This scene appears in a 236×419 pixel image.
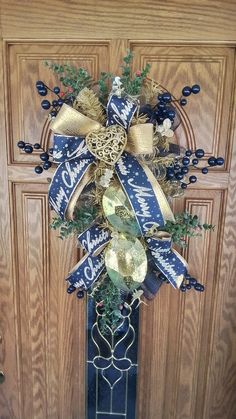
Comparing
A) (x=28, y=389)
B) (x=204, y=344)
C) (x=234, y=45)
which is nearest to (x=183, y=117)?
(x=234, y=45)

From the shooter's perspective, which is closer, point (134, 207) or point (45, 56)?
point (134, 207)

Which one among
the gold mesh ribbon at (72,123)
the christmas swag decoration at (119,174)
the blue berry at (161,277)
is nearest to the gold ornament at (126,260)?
the christmas swag decoration at (119,174)

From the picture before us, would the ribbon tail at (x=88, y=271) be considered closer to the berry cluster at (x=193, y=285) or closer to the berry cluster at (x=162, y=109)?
the berry cluster at (x=193, y=285)

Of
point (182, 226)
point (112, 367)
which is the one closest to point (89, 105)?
point (182, 226)

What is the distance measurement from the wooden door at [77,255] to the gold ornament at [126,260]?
0.24 meters

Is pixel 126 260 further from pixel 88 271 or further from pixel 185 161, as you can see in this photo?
pixel 185 161

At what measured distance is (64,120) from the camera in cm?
70

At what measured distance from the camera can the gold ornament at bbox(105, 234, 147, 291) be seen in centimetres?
77

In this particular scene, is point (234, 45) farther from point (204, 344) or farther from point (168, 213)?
point (204, 344)

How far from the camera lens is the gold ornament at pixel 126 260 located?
77 cm

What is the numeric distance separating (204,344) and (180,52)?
2.59 feet

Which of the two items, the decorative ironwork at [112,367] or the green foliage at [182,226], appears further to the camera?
the decorative ironwork at [112,367]

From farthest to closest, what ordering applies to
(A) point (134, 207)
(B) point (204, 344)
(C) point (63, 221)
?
(B) point (204, 344) → (C) point (63, 221) → (A) point (134, 207)

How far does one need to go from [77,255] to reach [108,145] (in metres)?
0.42
